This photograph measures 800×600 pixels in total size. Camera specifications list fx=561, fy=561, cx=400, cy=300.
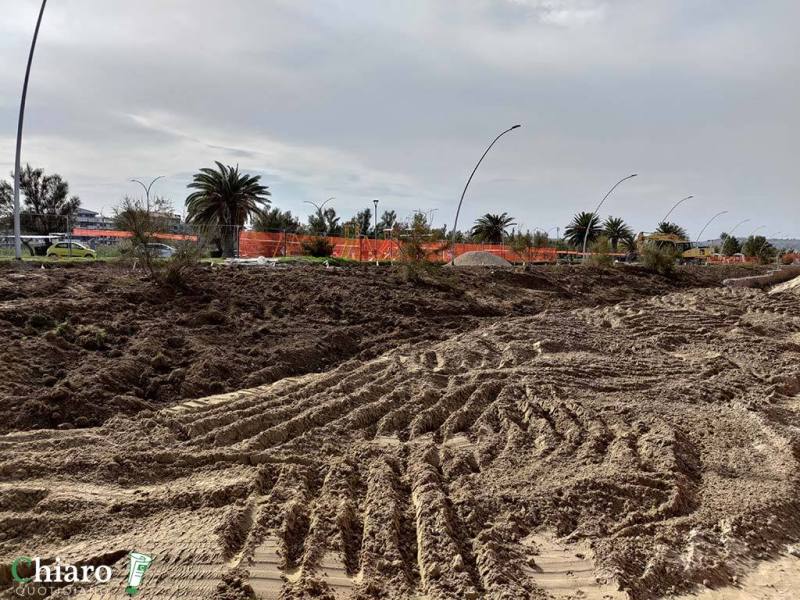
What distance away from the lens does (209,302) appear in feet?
39.0

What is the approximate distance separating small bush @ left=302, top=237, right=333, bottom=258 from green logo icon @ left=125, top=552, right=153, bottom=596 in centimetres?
2598

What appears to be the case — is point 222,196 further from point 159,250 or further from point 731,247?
point 731,247

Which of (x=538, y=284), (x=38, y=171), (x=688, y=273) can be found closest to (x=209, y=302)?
(x=538, y=284)

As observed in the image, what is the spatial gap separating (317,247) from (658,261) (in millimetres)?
19351

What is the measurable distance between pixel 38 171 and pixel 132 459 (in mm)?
48466

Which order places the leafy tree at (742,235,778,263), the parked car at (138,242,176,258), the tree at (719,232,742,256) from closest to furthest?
1. the parked car at (138,242,176,258)
2. the leafy tree at (742,235,778,263)
3. the tree at (719,232,742,256)

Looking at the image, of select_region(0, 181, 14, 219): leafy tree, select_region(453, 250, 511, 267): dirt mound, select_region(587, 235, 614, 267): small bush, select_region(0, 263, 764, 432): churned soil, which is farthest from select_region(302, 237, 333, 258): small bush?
select_region(0, 181, 14, 219): leafy tree

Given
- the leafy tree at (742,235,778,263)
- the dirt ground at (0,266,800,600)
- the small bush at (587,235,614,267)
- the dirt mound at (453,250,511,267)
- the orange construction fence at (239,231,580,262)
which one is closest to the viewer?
the dirt ground at (0,266,800,600)

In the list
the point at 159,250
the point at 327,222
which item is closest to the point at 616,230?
the point at 327,222

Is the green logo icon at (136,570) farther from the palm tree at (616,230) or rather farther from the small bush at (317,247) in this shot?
the palm tree at (616,230)

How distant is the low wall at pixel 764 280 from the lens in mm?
29250

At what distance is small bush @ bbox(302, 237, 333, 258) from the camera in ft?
96.0

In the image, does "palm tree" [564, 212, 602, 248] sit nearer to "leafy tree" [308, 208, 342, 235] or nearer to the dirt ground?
"leafy tree" [308, 208, 342, 235]

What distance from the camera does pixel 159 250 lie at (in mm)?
13516
